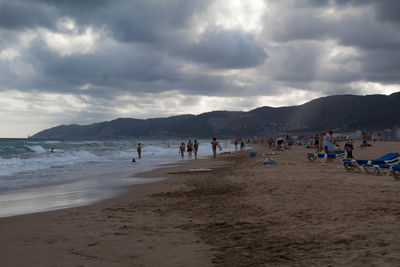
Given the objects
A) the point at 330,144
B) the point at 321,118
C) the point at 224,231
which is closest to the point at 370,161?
the point at 330,144

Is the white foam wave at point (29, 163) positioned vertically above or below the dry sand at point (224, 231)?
above

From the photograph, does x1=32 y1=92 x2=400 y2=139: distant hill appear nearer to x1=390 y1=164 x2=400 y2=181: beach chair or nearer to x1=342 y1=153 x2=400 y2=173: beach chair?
x1=342 y1=153 x2=400 y2=173: beach chair

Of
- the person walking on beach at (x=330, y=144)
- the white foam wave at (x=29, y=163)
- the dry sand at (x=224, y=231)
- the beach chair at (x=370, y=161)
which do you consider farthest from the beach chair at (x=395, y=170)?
the white foam wave at (x=29, y=163)

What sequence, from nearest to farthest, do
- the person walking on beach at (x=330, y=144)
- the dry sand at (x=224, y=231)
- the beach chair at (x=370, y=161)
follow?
1. the dry sand at (x=224, y=231)
2. the beach chair at (x=370, y=161)
3. the person walking on beach at (x=330, y=144)

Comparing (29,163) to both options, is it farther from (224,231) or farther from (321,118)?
(321,118)

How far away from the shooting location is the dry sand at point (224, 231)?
3572 mm

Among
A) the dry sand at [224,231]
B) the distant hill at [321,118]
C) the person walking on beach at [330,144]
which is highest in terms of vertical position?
the distant hill at [321,118]

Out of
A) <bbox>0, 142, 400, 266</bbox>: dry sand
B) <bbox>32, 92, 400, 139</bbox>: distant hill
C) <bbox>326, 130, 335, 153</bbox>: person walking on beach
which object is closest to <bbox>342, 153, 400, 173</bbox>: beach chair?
<bbox>0, 142, 400, 266</bbox>: dry sand

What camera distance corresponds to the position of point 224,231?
15.5 feet

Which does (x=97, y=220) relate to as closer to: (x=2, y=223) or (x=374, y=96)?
(x=2, y=223)

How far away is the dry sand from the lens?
11.7 ft

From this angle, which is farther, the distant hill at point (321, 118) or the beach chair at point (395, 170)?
the distant hill at point (321, 118)

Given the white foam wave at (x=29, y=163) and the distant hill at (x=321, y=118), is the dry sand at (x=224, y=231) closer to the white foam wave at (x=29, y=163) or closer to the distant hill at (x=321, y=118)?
the white foam wave at (x=29, y=163)

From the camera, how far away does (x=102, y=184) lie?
1118cm
